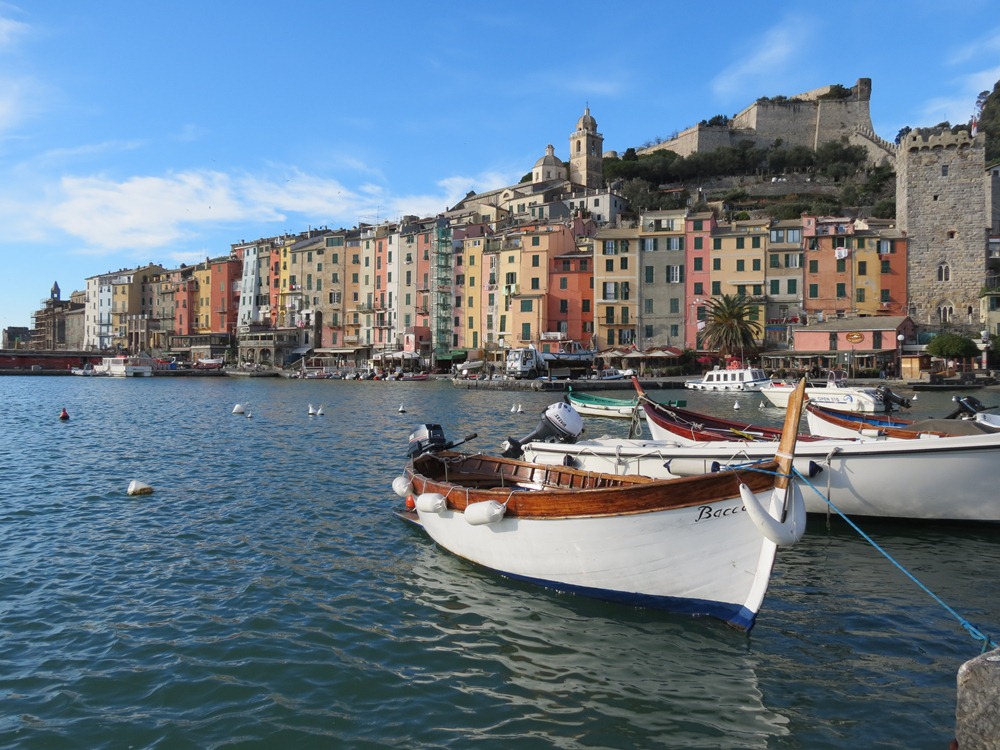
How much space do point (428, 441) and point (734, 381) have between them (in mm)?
40829

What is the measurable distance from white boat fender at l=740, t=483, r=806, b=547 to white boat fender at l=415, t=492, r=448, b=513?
4.49 m

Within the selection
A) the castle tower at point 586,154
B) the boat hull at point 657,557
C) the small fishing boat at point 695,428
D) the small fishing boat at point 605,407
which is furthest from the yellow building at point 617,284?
the boat hull at point 657,557

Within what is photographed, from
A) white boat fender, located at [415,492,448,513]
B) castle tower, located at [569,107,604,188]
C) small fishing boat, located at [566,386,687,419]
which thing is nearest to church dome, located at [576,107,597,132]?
castle tower, located at [569,107,604,188]

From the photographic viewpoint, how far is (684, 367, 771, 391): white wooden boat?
50062mm

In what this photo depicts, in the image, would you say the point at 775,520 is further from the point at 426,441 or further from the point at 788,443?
the point at 426,441

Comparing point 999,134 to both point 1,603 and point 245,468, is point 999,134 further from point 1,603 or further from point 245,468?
point 1,603

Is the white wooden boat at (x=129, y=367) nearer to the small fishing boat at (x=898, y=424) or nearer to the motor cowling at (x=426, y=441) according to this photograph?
the motor cowling at (x=426, y=441)

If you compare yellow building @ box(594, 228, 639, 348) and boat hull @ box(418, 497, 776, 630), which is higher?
yellow building @ box(594, 228, 639, 348)

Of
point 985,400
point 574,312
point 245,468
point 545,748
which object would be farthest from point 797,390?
point 574,312

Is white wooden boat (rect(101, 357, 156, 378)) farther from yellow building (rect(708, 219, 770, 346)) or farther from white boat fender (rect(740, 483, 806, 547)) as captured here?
white boat fender (rect(740, 483, 806, 547))

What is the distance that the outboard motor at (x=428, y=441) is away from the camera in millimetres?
13625

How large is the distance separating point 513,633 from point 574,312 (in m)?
63.2

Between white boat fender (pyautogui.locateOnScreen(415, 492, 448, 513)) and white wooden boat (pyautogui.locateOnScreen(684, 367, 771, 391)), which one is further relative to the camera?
white wooden boat (pyautogui.locateOnScreen(684, 367, 771, 391))

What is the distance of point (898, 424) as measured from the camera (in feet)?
56.9
